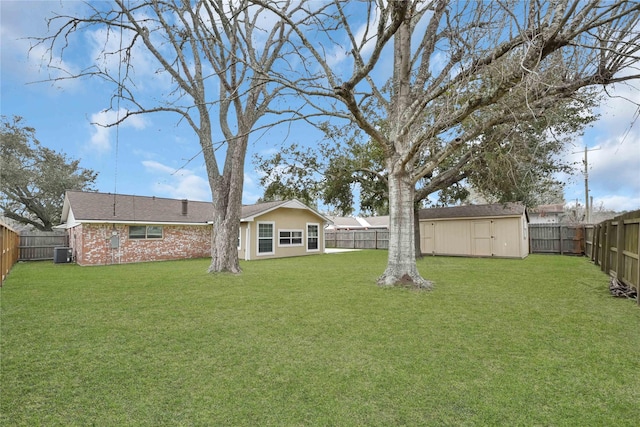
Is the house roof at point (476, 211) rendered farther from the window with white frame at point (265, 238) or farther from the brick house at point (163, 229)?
the window with white frame at point (265, 238)

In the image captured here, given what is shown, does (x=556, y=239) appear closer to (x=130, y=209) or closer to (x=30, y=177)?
(x=130, y=209)

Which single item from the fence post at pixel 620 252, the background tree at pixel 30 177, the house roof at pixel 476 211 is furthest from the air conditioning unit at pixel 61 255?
the fence post at pixel 620 252

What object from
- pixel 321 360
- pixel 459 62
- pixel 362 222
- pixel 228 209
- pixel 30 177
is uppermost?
pixel 459 62

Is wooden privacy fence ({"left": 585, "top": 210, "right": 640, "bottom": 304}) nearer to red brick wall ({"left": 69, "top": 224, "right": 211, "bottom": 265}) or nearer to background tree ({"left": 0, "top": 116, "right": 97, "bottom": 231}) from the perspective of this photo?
red brick wall ({"left": 69, "top": 224, "right": 211, "bottom": 265})

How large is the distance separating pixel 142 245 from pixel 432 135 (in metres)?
14.4

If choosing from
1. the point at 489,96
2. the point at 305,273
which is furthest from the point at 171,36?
the point at 489,96

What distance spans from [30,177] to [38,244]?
6.22 metres

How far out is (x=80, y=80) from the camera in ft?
29.4

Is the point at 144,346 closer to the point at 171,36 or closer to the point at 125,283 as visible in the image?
the point at 125,283

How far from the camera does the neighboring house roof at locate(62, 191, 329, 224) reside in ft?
47.1

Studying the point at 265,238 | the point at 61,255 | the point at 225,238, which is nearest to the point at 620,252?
the point at 225,238

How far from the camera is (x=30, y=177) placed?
19672mm

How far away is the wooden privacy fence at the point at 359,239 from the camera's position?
22.7m

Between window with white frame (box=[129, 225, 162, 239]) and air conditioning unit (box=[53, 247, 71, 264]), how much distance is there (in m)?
2.91
